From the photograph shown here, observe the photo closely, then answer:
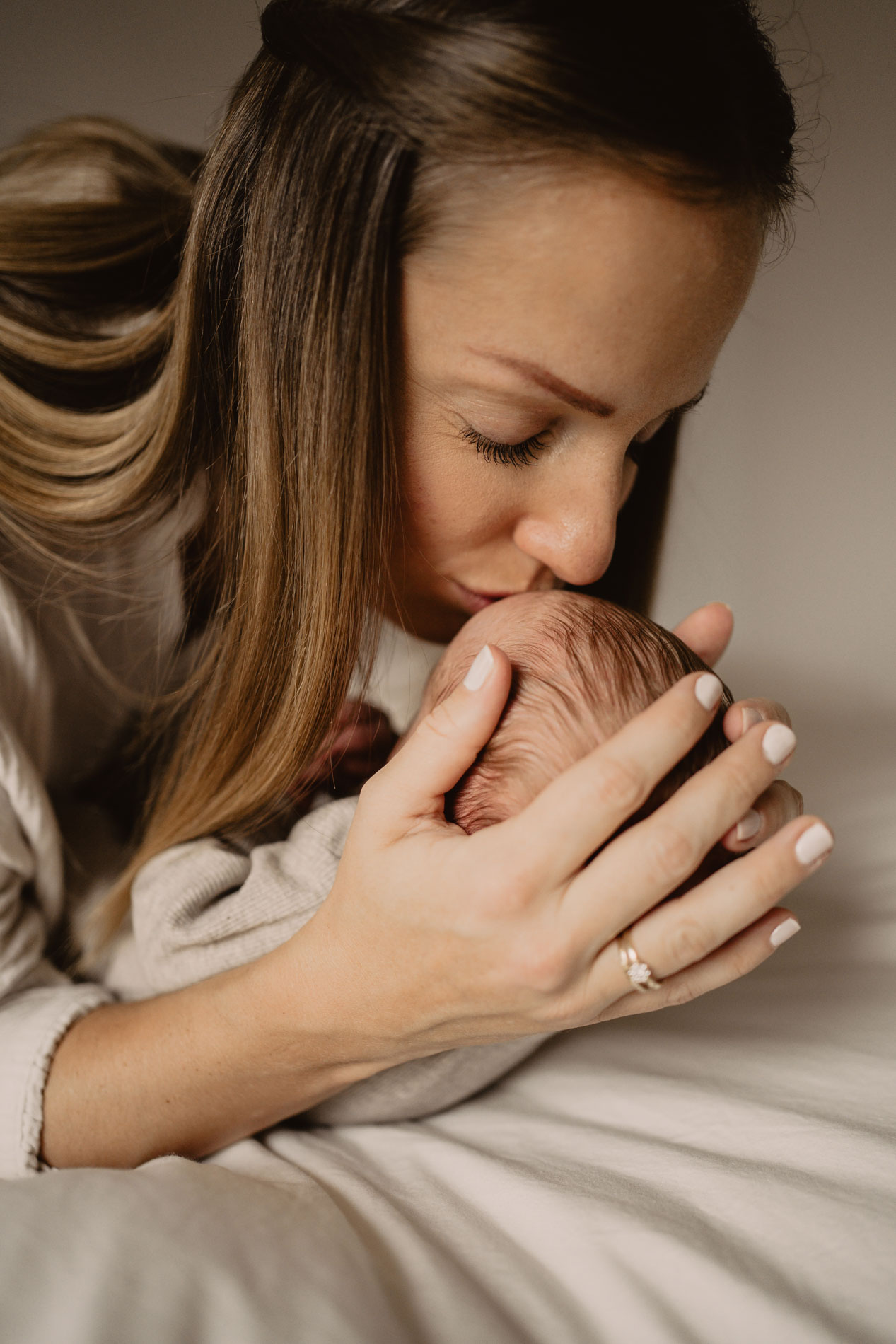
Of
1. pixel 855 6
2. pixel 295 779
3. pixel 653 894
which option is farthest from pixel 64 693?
pixel 855 6

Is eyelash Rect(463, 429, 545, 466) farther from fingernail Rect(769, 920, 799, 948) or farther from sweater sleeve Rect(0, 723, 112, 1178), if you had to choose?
sweater sleeve Rect(0, 723, 112, 1178)

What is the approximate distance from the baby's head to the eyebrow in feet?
0.71

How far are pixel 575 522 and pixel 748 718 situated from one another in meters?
0.33

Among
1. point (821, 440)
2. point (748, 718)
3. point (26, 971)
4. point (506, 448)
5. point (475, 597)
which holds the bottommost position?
point (26, 971)

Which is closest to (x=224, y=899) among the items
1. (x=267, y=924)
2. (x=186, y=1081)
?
(x=267, y=924)

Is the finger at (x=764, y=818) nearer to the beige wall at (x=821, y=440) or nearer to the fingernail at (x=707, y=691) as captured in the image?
the fingernail at (x=707, y=691)

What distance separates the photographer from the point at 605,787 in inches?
27.5

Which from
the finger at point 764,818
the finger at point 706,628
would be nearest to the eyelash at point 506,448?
the finger at point 706,628

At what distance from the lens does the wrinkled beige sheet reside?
2.11 ft

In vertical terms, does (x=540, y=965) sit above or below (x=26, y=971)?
above

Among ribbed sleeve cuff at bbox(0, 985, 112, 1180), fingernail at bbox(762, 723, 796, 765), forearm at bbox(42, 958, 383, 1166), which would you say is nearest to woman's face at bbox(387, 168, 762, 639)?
fingernail at bbox(762, 723, 796, 765)

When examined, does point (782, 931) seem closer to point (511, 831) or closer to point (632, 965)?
point (632, 965)

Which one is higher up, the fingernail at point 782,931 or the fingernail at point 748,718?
the fingernail at point 748,718

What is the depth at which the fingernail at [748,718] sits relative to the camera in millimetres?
877
